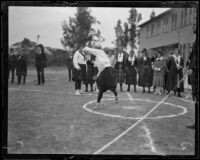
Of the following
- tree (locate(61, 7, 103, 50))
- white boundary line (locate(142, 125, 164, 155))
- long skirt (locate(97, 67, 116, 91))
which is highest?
tree (locate(61, 7, 103, 50))

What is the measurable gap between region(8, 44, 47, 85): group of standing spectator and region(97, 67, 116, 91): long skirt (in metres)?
0.82

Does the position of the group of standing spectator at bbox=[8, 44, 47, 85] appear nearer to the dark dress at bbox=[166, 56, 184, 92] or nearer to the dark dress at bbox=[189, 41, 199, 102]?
the dark dress at bbox=[166, 56, 184, 92]

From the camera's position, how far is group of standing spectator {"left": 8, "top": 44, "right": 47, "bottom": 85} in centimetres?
331

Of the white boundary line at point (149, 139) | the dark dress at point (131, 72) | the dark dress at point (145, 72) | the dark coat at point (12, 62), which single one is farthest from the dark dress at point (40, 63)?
the white boundary line at point (149, 139)

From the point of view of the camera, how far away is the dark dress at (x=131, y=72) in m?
3.58

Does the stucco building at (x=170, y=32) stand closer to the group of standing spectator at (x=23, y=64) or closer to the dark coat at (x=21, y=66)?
the group of standing spectator at (x=23, y=64)

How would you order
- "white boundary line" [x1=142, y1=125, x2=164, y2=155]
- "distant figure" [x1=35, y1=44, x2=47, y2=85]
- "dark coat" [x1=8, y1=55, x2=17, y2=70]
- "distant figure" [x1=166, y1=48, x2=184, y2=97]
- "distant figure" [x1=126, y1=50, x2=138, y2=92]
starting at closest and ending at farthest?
"white boundary line" [x1=142, y1=125, x2=164, y2=155], "dark coat" [x1=8, y1=55, x2=17, y2=70], "distant figure" [x1=35, y1=44, x2=47, y2=85], "distant figure" [x1=166, y1=48, x2=184, y2=97], "distant figure" [x1=126, y1=50, x2=138, y2=92]

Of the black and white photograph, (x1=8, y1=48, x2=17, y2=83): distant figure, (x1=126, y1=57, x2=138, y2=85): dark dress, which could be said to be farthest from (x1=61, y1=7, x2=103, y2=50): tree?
(x1=8, y1=48, x2=17, y2=83): distant figure

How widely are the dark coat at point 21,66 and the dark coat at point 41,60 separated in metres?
0.17

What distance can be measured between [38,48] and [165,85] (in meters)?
1.91

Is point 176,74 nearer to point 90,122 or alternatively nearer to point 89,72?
point 89,72

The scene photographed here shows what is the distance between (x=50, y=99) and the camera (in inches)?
134

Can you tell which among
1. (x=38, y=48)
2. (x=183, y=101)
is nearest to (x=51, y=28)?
(x=38, y=48)

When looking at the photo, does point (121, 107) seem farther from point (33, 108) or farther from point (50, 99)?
point (33, 108)
